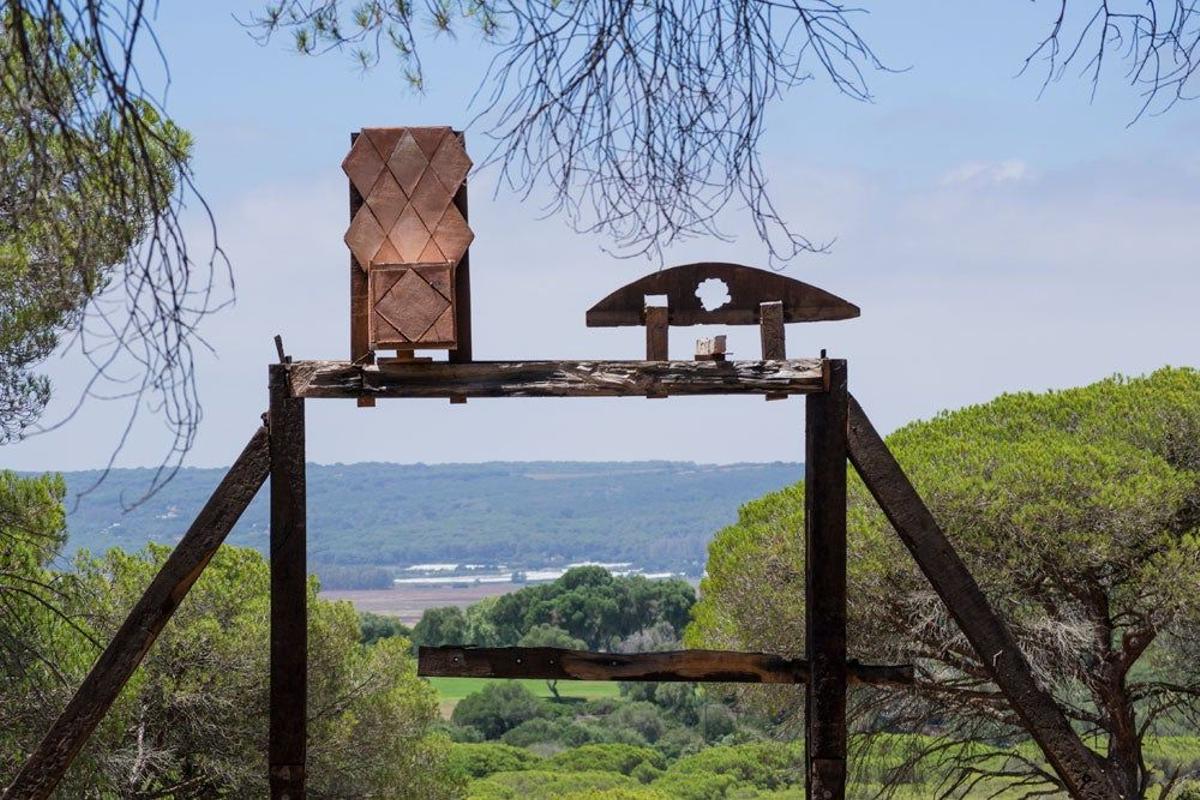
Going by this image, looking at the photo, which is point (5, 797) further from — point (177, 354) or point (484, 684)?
point (484, 684)

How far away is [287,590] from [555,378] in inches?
39.3

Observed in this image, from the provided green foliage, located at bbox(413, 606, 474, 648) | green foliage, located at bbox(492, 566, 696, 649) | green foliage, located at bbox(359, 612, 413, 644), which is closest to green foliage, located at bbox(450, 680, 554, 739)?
green foliage, located at bbox(492, 566, 696, 649)

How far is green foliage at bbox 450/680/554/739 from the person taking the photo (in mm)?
20281

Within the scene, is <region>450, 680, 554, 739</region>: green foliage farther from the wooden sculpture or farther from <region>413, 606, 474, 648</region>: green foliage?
the wooden sculpture

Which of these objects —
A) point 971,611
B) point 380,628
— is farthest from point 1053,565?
point 380,628

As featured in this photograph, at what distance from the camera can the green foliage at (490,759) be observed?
673 inches

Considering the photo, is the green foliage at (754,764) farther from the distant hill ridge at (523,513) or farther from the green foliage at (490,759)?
the distant hill ridge at (523,513)

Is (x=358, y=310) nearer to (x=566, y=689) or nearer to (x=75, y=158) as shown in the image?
(x=75, y=158)

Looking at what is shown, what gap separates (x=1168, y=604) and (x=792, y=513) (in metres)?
2.80

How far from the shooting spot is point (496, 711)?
20438 millimetres

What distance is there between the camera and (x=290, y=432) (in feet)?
14.0

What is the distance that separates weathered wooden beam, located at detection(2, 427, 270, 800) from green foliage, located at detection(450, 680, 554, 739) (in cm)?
1623

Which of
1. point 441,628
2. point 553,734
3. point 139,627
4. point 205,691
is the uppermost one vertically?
point 139,627

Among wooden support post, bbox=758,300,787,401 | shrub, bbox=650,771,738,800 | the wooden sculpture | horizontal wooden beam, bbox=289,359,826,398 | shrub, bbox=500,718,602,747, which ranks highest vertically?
the wooden sculpture
